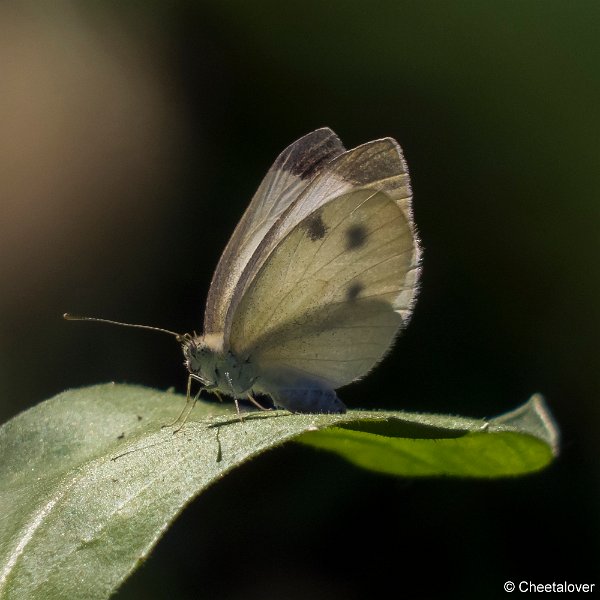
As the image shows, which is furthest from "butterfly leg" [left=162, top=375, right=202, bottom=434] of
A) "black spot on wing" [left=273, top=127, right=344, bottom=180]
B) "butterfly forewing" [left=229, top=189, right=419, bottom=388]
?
"black spot on wing" [left=273, top=127, right=344, bottom=180]

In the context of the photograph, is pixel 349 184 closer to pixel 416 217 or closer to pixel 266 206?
pixel 266 206

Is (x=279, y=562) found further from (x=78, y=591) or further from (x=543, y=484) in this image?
(x=78, y=591)

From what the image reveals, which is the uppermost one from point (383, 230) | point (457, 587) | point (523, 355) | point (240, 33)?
point (240, 33)

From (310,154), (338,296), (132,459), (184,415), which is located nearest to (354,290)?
(338,296)

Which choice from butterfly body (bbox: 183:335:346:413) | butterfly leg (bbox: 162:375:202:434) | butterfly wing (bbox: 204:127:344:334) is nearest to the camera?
butterfly leg (bbox: 162:375:202:434)

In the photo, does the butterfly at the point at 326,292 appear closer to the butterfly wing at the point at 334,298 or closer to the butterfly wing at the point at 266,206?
the butterfly wing at the point at 334,298

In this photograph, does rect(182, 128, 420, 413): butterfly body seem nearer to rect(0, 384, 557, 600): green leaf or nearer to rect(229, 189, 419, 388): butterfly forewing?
rect(229, 189, 419, 388): butterfly forewing

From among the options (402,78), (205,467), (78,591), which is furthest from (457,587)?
(402,78)

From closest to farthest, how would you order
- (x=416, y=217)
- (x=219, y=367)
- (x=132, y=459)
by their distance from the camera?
(x=132, y=459) < (x=219, y=367) < (x=416, y=217)
